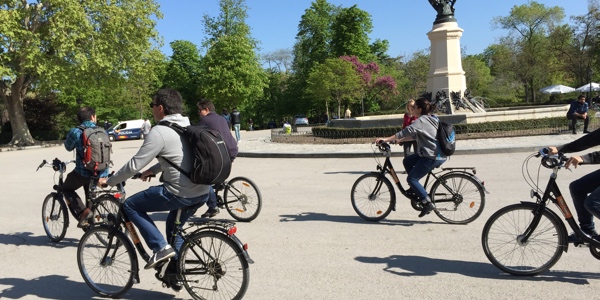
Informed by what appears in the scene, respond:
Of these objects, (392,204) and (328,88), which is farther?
(328,88)

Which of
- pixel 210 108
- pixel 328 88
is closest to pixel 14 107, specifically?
pixel 328 88

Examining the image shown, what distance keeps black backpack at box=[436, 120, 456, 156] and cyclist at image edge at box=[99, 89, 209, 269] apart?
358 cm

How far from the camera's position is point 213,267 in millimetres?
3961

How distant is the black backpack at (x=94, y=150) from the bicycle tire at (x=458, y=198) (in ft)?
14.4

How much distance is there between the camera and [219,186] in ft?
24.2

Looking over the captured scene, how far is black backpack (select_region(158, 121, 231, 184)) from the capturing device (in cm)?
378

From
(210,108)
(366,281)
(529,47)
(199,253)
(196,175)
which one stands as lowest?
(366,281)

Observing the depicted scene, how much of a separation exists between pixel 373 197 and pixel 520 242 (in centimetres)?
270

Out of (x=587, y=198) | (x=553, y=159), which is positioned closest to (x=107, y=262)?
(x=553, y=159)

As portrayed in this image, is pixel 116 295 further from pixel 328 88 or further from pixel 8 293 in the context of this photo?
pixel 328 88

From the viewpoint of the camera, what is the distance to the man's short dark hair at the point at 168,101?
157 inches

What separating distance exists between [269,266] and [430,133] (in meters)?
2.83

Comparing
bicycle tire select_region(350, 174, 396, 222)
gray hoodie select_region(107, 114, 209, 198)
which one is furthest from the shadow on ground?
gray hoodie select_region(107, 114, 209, 198)

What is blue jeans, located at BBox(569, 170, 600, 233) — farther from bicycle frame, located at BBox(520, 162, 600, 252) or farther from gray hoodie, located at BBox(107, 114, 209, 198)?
gray hoodie, located at BBox(107, 114, 209, 198)
